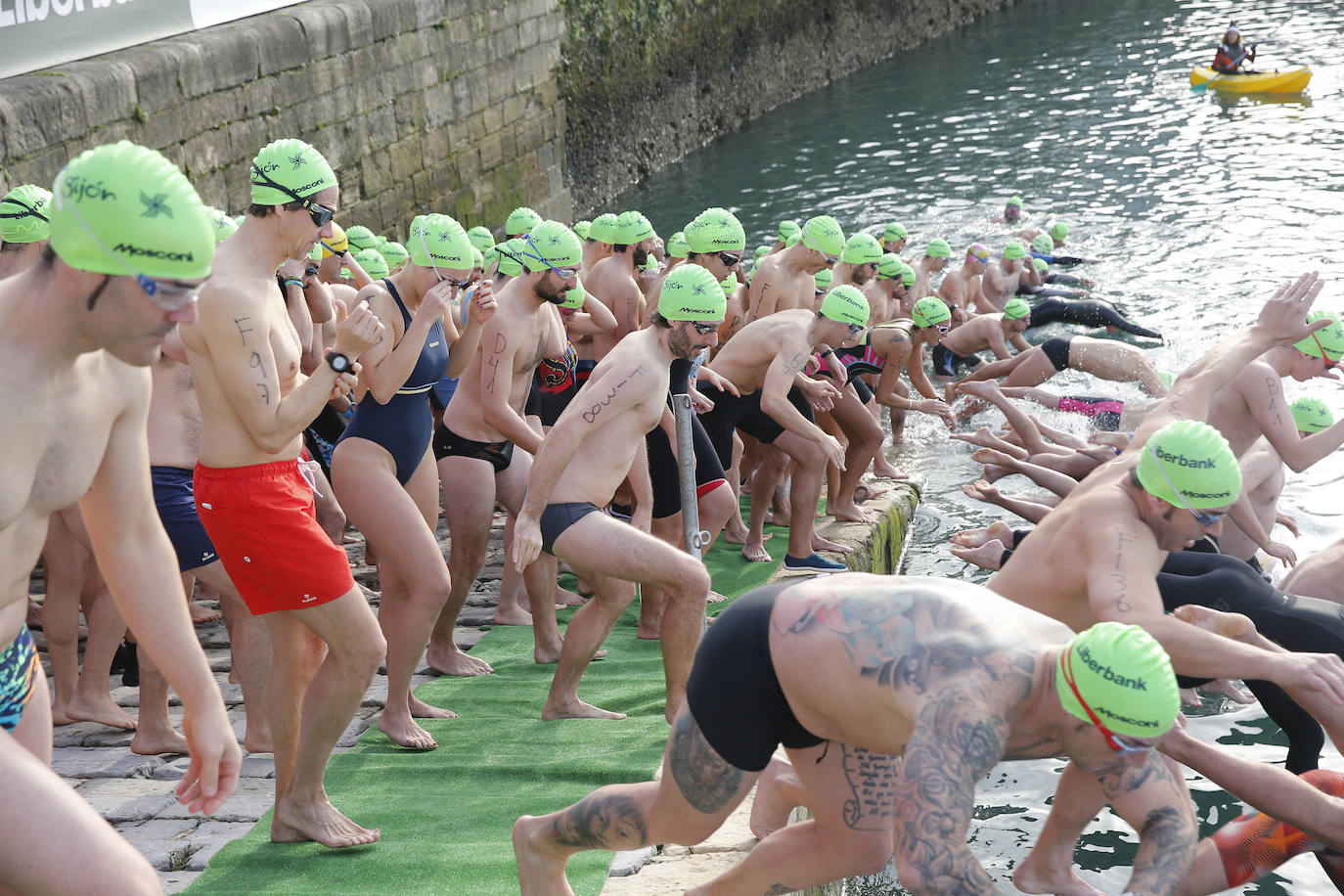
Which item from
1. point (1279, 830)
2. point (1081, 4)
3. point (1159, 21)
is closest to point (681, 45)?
point (1159, 21)

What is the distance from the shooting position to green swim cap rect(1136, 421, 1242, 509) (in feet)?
14.0

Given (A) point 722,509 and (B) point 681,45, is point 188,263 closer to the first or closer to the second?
(A) point 722,509

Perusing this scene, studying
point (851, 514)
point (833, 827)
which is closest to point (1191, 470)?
point (833, 827)

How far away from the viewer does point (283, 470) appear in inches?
169

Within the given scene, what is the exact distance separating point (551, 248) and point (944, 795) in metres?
4.10

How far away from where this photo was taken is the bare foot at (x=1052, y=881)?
4.54 metres

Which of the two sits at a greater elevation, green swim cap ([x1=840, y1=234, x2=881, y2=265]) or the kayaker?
green swim cap ([x1=840, y1=234, x2=881, y2=265])

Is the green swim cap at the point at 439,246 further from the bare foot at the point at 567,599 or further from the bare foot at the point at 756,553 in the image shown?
the bare foot at the point at 756,553

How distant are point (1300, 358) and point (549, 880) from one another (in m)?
5.48

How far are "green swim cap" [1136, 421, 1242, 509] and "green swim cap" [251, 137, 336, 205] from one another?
2.95m

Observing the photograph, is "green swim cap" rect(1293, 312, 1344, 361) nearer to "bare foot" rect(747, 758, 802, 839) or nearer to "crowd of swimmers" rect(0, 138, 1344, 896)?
"crowd of swimmers" rect(0, 138, 1344, 896)

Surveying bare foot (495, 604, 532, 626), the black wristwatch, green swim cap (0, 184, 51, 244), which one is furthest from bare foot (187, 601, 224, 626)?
the black wristwatch

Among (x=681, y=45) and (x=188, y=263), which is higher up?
(x=188, y=263)

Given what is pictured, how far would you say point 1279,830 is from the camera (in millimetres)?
4387
